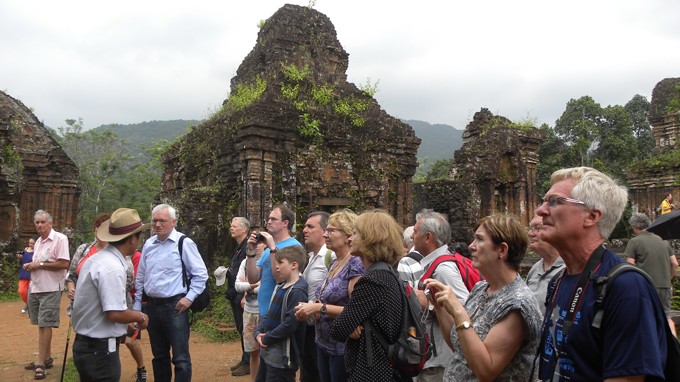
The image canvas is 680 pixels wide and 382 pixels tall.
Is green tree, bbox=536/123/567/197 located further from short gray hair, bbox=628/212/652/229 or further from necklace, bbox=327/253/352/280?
necklace, bbox=327/253/352/280

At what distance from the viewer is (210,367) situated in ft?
23.2

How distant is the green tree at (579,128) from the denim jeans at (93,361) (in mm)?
30284

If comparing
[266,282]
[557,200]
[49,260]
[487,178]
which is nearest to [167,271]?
[266,282]

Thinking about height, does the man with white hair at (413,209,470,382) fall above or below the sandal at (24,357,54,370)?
above

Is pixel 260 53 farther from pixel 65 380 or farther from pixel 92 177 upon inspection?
pixel 92 177

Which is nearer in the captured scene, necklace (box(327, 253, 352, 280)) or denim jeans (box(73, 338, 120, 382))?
denim jeans (box(73, 338, 120, 382))

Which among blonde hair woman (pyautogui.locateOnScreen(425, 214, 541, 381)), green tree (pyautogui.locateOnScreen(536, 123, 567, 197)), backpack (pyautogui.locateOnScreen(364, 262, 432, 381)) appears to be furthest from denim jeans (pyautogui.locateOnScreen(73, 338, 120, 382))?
green tree (pyautogui.locateOnScreen(536, 123, 567, 197))

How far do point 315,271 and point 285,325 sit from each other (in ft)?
2.01

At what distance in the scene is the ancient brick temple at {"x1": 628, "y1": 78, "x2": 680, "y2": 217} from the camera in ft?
63.7

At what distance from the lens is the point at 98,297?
3.75m

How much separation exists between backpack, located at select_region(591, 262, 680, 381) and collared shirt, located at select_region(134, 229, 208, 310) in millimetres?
4135

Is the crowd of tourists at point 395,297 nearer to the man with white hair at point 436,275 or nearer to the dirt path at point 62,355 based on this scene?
the man with white hair at point 436,275

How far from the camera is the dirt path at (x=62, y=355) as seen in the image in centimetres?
660

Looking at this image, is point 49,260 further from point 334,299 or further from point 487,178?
point 487,178
